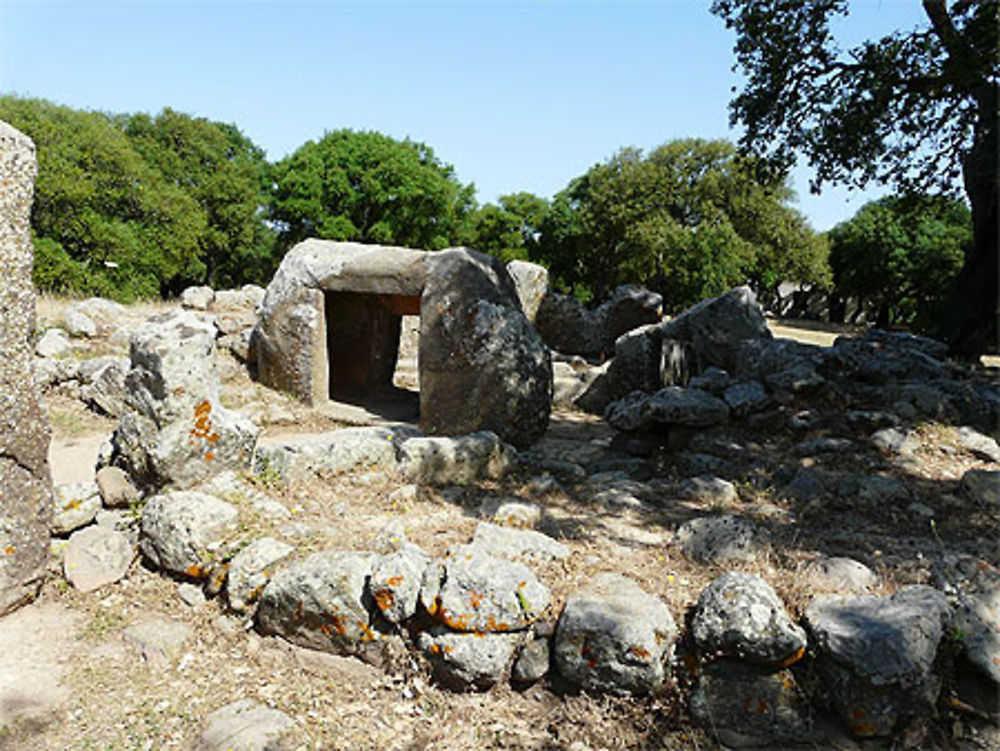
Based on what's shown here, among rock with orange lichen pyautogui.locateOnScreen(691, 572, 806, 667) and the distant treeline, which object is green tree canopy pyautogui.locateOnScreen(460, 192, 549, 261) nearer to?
the distant treeline

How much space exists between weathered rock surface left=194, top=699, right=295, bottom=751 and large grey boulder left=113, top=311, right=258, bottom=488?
1994mm

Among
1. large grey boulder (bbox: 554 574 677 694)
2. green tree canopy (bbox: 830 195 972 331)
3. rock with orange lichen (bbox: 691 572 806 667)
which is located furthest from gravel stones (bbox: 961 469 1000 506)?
green tree canopy (bbox: 830 195 972 331)

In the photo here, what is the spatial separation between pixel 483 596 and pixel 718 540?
173cm

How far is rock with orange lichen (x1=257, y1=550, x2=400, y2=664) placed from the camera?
12.5ft

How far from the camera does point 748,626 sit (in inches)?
128

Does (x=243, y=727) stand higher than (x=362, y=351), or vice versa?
(x=362, y=351)

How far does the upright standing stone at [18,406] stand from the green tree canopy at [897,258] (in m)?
27.0

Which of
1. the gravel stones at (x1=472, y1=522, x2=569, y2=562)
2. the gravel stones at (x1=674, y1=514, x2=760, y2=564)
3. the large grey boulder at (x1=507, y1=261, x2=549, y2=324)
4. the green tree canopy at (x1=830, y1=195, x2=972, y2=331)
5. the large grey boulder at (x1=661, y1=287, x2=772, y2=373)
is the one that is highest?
the green tree canopy at (x1=830, y1=195, x2=972, y2=331)

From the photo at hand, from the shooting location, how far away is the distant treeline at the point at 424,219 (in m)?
17.5

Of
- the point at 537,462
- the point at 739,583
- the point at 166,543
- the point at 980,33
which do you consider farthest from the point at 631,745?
the point at 980,33

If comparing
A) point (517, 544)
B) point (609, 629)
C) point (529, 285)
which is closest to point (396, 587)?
point (517, 544)

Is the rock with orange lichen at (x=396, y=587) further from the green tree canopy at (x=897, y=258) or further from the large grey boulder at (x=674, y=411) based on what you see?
the green tree canopy at (x=897, y=258)

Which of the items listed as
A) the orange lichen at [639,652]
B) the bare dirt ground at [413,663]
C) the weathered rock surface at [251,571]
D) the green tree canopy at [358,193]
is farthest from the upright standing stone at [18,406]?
the green tree canopy at [358,193]

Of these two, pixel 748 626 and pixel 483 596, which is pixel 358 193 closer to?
pixel 483 596
